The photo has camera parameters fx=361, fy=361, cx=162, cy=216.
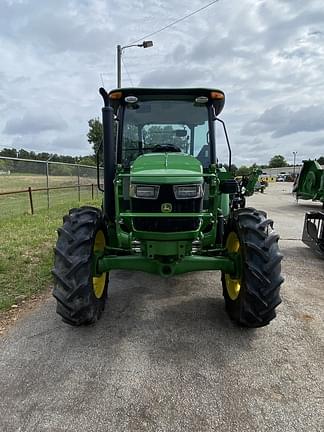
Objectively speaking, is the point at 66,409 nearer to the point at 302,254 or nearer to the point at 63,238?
the point at 63,238

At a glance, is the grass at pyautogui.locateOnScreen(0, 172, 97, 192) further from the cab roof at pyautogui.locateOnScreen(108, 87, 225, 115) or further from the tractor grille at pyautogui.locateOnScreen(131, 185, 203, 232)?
the tractor grille at pyautogui.locateOnScreen(131, 185, 203, 232)

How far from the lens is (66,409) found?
2.45 m

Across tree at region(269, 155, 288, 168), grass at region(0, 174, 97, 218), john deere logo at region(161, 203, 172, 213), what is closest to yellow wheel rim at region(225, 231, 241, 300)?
john deere logo at region(161, 203, 172, 213)

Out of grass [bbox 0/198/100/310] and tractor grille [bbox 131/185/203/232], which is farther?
grass [bbox 0/198/100/310]

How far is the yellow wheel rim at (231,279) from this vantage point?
389 cm

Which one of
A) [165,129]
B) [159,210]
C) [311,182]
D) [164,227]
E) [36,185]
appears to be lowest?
[36,185]

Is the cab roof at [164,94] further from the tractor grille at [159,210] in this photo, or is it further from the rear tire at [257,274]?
the rear tire at [257,274]

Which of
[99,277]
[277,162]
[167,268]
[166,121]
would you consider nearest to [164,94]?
[166,121]

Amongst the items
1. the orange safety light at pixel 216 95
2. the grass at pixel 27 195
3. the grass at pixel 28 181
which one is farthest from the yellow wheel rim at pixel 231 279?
the grass at pixel 28 181

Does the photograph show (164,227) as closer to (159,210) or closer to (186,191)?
(159,210)

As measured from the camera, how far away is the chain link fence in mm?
11398

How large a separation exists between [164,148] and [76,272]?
6.58 feet

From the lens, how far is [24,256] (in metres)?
6.38

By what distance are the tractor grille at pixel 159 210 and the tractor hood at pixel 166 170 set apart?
0.10 m
